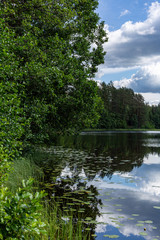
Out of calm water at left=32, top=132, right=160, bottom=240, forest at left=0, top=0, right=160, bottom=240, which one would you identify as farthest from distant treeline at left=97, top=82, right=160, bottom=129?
calm water at left=32, top=132, right=160, bottom=240

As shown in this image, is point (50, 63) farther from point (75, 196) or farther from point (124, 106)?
point (124, 106)

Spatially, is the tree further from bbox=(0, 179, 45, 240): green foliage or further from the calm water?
bbox=(0, 179, 45, 240): green foliage

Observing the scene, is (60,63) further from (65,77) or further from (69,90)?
(69,90)

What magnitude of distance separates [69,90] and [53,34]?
3.56 m

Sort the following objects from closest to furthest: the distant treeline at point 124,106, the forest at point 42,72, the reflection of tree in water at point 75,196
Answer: the reflection of tree in water at point 75,196, the forest at point 42,72, the distant treeline at point 124,106

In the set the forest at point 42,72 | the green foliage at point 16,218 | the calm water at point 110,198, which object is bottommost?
the calm water at point 110,198

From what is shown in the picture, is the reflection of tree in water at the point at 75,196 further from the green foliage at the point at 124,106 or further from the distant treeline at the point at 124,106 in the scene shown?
the green foliage at the point at 124,106

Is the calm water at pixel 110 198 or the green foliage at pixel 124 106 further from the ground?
the green foliage at pixel 124 106

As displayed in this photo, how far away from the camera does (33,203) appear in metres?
2.84

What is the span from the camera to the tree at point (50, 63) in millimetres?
10219

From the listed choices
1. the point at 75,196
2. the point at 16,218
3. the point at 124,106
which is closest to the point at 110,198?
the point at 75,196

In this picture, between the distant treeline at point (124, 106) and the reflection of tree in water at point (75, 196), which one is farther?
the distant treeline at point (124, 106)

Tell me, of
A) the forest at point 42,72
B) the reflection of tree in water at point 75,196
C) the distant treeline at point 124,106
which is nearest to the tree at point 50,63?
the forest at point 42,72

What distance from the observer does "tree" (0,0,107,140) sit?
33.5 ft
